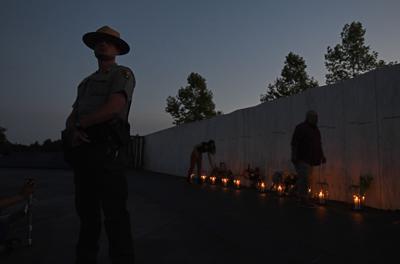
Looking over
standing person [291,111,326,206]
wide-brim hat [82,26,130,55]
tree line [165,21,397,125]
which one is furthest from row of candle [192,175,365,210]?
tree line [165,21,397,125]

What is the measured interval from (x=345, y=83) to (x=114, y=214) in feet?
21.5

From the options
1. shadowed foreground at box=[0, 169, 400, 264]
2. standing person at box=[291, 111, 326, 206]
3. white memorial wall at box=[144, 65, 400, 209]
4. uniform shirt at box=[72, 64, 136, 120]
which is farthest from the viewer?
standing person at box=[291, 111, 326, 206]

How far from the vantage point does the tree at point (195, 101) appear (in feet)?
115

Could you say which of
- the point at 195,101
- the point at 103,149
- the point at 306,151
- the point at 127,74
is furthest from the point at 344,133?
the point at 195,101

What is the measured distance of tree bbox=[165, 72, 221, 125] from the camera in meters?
35.2

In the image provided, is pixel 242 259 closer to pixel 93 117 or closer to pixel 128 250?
pixel 128 250

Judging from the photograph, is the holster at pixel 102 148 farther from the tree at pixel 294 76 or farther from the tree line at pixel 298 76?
the tree at pixel 294 76

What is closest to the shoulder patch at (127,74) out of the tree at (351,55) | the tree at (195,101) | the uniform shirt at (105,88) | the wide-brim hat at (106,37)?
the uniform shirt at (105,88)

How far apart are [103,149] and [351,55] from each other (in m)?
27.7

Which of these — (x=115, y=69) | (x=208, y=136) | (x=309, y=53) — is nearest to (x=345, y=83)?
(x=115, y=69)

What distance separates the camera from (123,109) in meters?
2.21

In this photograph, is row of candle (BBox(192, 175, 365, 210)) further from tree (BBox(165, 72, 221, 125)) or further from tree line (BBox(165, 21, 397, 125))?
tree (BBox(165, 72, 221, 125))

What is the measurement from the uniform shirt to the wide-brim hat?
0.61ft

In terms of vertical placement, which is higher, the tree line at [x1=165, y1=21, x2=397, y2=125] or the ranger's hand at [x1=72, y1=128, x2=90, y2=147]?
the tree line at [x1=165, y1=21, x2=397, y2=125]
